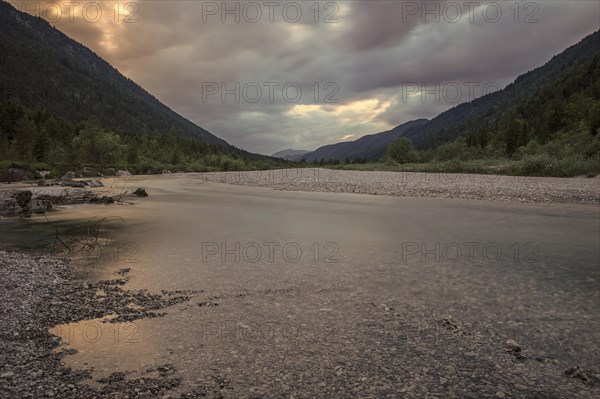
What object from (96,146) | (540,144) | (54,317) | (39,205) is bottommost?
(54,317)

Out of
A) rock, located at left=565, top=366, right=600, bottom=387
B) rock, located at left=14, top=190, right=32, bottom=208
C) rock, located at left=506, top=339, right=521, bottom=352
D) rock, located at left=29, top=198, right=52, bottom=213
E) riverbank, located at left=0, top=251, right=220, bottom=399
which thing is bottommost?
rock, located at left=565, top=366, right=600, bottom=387

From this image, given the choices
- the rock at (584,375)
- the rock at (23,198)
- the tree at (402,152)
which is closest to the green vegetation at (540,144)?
the tree at (402,152)

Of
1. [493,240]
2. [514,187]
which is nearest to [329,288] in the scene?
[493,240]

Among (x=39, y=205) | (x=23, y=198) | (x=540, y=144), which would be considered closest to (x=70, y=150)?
(x=39, y=205)

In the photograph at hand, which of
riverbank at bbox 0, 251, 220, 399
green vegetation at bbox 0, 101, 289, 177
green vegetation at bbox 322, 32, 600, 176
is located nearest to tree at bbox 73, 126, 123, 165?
green vegetation at bbox 0, 101, 289, 177

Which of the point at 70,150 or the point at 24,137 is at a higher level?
the point at 24,137

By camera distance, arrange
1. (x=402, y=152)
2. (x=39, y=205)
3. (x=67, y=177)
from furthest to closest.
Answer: (x=402, y=152), (x=67, y=177), (x=39, y=205)

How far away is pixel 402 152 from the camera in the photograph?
108 metres

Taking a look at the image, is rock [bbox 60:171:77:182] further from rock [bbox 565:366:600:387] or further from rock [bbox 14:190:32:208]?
rock [bbox 565:366:600:387]

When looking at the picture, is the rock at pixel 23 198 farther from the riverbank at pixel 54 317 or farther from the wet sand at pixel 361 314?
the riverbank at pixel 54 317

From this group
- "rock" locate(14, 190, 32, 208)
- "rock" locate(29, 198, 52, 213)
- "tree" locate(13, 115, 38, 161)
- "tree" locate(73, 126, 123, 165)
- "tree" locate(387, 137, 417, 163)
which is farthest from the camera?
"tree" locate(387, 137, 417, 163)

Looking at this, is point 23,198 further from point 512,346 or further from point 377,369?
point 512,346

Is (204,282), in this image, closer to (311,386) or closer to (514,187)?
(311,386)

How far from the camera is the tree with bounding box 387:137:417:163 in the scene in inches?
4195
